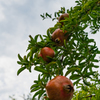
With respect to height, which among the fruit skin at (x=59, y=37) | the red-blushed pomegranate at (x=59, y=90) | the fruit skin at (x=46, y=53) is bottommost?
the red-blushed pomegranate at (x=59, y=90)

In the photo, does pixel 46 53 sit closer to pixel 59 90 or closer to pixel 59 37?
pixel 59 37

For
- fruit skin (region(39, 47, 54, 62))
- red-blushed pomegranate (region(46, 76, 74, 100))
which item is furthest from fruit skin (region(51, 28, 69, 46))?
red-blushed pomegranate (region(46, 76, 74, 100))

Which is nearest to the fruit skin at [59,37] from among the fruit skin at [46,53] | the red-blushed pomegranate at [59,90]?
the fruit skin at [46,53]

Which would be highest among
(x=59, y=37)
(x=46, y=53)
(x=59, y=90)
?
(x=59, y=37)

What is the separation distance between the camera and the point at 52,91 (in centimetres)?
89

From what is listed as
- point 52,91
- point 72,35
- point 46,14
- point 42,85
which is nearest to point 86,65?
point 72,35

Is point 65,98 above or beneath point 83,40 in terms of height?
beneath

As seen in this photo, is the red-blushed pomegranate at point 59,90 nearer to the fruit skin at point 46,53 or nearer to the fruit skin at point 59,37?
the fruit skin at point 46,53

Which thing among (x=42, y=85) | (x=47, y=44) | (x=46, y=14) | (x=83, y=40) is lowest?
(x=42, y=85)

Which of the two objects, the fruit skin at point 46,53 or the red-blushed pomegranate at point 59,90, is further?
the fruit skin at point 46,53

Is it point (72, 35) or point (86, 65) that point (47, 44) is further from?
point (86, 65)

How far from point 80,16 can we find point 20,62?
2.35 ft

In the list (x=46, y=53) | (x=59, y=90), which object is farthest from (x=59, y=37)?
(x=59, y=90)

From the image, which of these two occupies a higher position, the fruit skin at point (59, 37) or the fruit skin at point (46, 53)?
the fruit skin at point (59, 37)
